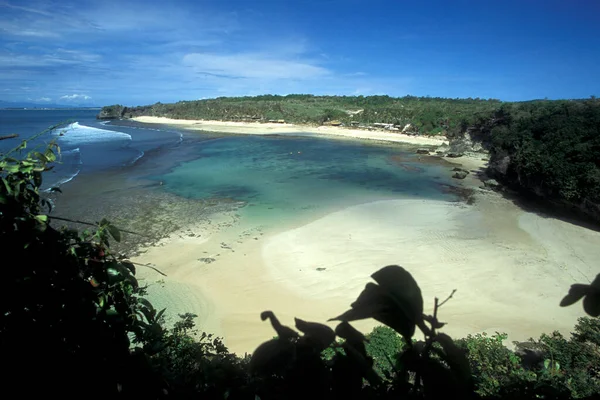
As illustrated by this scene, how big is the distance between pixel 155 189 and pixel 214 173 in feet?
21.5


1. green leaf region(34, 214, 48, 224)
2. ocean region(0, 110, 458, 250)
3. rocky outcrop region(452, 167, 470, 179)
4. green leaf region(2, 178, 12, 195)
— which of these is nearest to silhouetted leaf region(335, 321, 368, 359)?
green leaf region(34, 214, 48, 224)

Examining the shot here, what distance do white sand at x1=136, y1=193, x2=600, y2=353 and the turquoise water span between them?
3.75 meters

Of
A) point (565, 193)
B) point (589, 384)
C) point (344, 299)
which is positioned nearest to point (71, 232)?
point (589, 384)

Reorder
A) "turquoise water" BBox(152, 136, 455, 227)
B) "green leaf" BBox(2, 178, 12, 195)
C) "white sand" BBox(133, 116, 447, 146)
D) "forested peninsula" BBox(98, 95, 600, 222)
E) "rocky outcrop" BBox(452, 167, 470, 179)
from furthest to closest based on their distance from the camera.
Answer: "white sand" BBox(133, 116, 447, 146)
"rocky outcrop" BBox(452, 167, 470, 179)
"turquoise water" BBox(152, 136, 455, 227)
"forested peninsula" BBox(98, 95, 600, 222)
"green leaf" BBox(2, 178, 12, 195)

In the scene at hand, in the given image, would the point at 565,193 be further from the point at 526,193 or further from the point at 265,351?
the point at 265,351

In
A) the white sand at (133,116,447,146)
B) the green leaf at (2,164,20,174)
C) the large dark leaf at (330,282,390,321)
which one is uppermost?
the white sand at (133,116,447,146)

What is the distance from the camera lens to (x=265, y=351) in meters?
0.87

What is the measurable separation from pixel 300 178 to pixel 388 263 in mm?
16203

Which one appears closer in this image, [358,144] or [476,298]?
[476,298]

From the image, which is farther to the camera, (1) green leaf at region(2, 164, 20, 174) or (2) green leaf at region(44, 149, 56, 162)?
(2) green leaf at region(44, 149, 56, 162)

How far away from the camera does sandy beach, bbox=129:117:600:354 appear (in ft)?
31.9

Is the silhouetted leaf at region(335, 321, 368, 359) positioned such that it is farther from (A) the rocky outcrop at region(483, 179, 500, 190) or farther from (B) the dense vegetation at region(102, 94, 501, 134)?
(B) the dense vegetation at region(102, 94, 501, 134)

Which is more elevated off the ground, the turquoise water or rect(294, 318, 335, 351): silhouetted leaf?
rect(294, 318, 335, 351): silhouetted leaf

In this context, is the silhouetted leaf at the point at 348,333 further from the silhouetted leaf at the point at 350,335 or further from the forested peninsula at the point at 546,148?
the forested peninsula at the point at 546,148
